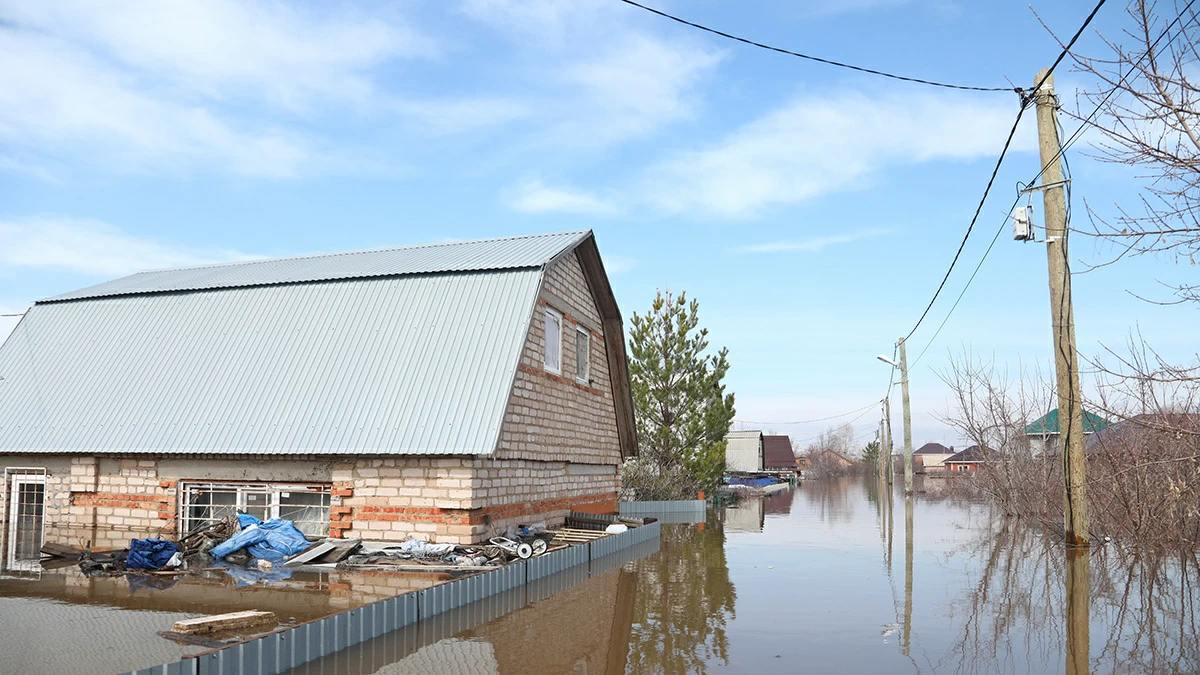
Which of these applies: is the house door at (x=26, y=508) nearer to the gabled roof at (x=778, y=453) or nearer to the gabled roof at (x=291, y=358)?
the gabled roof at (x=291, y=358)

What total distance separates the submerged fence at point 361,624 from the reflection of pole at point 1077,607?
602 cm

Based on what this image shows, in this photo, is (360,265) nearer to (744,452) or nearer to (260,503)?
(260,503)

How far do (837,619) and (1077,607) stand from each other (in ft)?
9.41

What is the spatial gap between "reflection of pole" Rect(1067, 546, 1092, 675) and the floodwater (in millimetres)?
33

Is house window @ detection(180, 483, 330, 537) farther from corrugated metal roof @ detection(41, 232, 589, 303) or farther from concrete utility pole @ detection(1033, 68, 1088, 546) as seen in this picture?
concrete utility pole @ detection(1033, 68, 1088, 546)

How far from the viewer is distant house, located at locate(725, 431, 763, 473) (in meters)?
58.8

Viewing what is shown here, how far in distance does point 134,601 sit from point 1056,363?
12705 millimetres

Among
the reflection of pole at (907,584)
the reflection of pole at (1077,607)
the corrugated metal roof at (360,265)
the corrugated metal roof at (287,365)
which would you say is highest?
the corrugated metal roof at (360,265)

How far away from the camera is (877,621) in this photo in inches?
404

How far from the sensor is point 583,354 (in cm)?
A: 1920

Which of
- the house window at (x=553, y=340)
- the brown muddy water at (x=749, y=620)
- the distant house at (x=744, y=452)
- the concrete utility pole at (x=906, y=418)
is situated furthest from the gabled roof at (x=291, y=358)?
Answer: the distant house at (x=744, y=452)

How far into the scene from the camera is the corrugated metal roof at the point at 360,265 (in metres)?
16.9

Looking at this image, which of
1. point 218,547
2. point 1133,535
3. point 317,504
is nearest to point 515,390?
point 317,504

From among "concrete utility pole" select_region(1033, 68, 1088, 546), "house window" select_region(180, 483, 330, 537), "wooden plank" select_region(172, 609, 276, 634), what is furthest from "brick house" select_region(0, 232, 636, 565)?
"concrete utility pole" select_region(1033, 68, 1088, 546)
